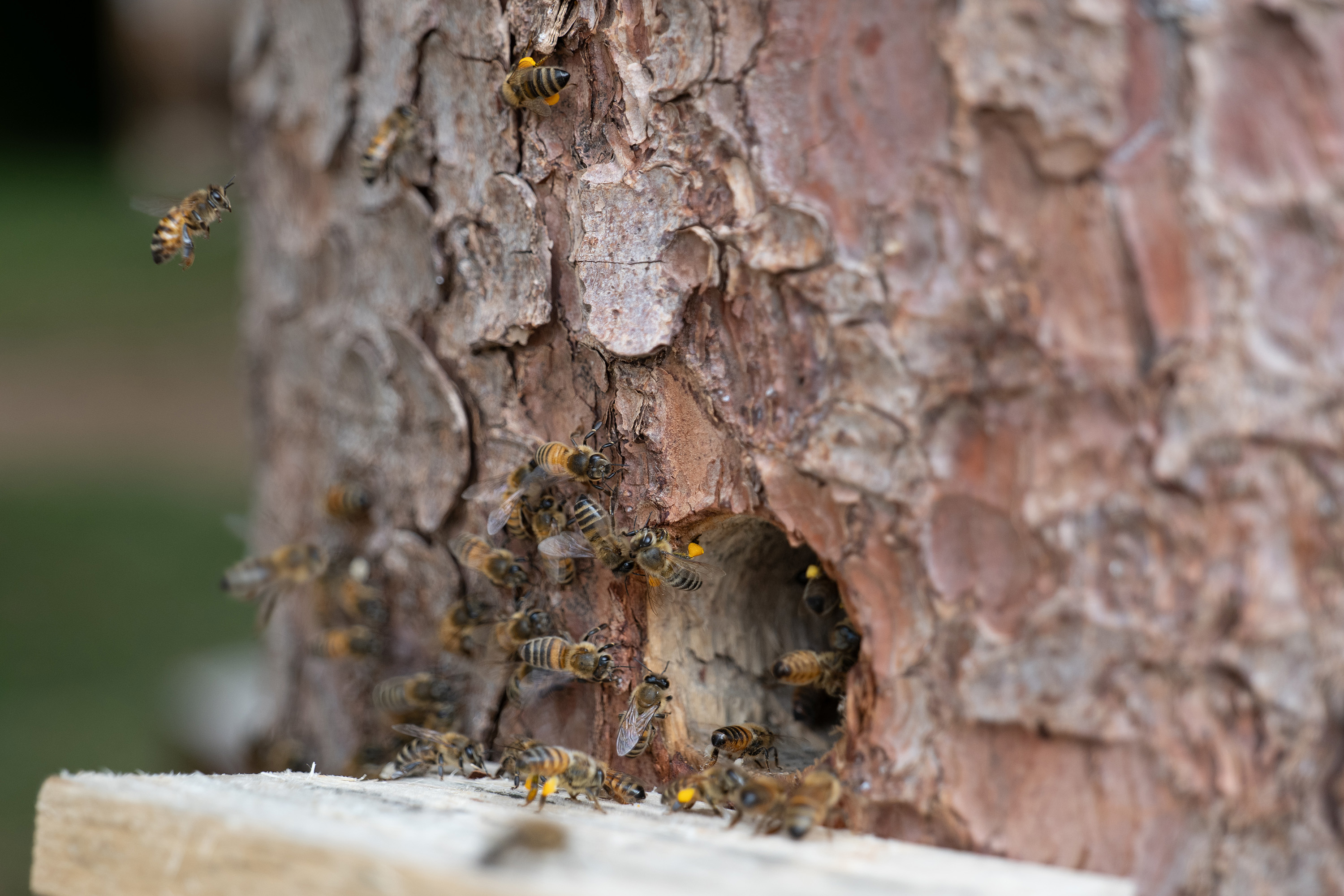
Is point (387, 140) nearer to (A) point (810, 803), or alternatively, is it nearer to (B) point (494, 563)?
(B) point (494, 563)

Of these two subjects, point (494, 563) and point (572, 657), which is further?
point (494, 563)

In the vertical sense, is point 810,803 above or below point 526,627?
below

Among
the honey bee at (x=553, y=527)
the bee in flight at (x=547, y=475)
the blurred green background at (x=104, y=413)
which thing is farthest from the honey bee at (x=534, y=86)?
the blurred green background at (x=104, y=413)

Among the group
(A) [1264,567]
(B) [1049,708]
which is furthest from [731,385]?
(A) [1264,567]

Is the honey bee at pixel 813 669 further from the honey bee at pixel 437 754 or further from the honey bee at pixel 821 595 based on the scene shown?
the honey bee at pixel 437 754

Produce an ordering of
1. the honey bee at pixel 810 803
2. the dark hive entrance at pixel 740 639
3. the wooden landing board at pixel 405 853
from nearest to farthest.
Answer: the wooden landing board at pixel 405 853 → the honey bee at pixel 810 803 → the dark hive entrance at pixel 740 639

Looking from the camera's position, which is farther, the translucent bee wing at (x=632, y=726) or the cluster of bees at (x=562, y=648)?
the translucent bee wing at (x=632, y=726)

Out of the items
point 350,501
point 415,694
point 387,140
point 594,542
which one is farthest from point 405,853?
point 387,140
